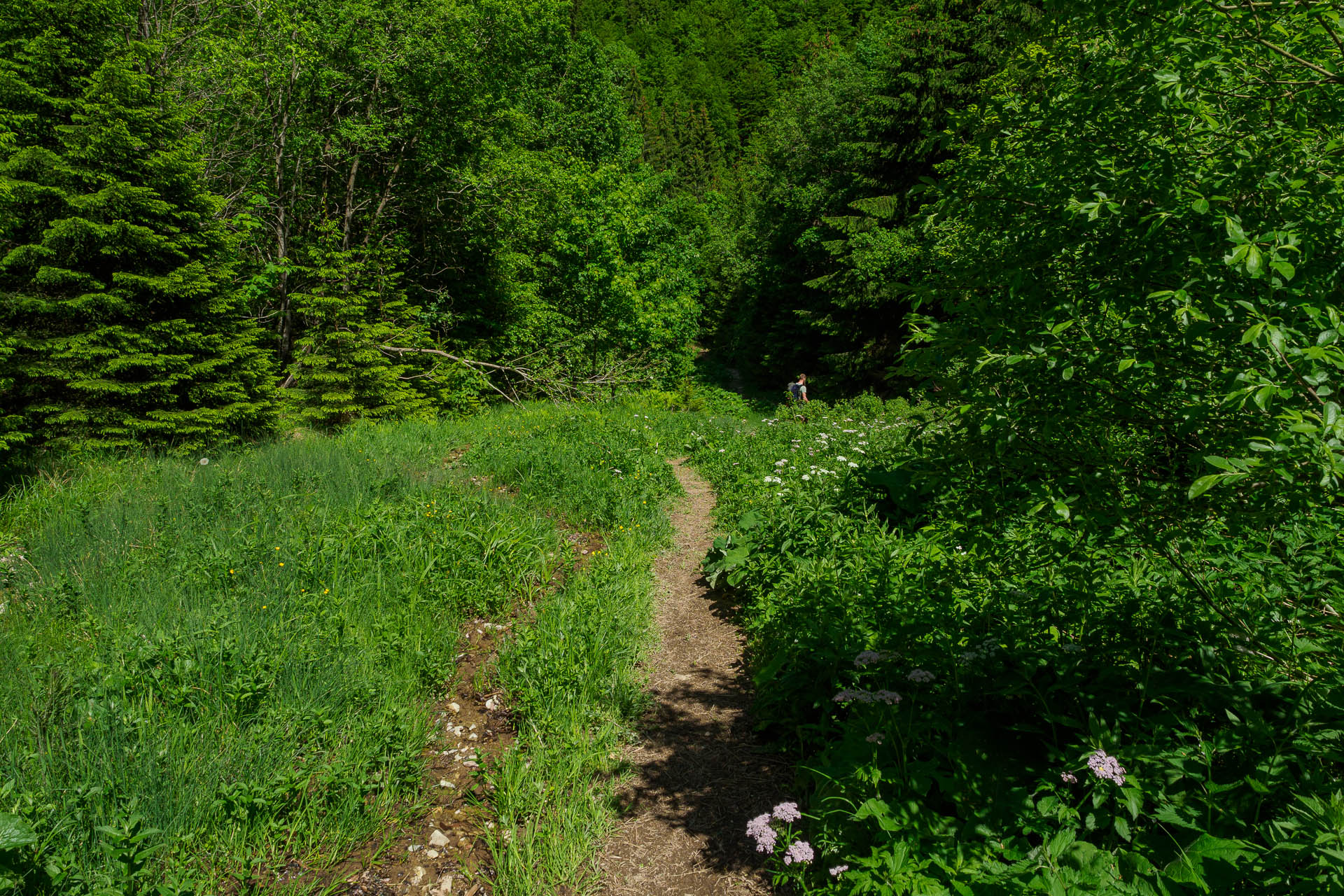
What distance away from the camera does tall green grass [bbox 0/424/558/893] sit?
2.71 meters

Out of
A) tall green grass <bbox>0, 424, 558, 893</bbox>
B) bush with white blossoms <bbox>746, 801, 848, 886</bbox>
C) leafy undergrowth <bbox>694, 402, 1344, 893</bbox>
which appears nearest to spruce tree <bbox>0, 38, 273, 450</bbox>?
tall green grass <bbox>0, 424, 558, 893</bbox>

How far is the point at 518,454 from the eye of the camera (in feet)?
29.6

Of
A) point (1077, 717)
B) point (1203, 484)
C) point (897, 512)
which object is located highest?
point (1203, 484)

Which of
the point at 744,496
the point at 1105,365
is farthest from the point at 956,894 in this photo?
the point at 744,496

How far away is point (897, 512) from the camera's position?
6.36 m

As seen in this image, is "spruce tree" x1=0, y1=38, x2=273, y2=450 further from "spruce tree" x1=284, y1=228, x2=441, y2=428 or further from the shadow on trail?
the shadow on trail

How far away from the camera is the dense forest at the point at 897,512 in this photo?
210cm

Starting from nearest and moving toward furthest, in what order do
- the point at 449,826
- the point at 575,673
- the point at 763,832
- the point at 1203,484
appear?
the point at 1203,484, the point at 763,832, the point at 449,826, the point at 575,673

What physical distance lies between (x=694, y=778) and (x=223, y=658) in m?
2.84

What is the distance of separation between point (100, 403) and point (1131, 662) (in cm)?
1127

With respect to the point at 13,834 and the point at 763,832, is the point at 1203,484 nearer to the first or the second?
the point at 763,832

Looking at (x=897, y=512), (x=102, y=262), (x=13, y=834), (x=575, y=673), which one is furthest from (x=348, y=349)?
(x=13, y=834)

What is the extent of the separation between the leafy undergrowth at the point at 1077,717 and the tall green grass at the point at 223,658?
2.28m

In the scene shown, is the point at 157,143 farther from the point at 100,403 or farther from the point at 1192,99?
the point at 1192,99
